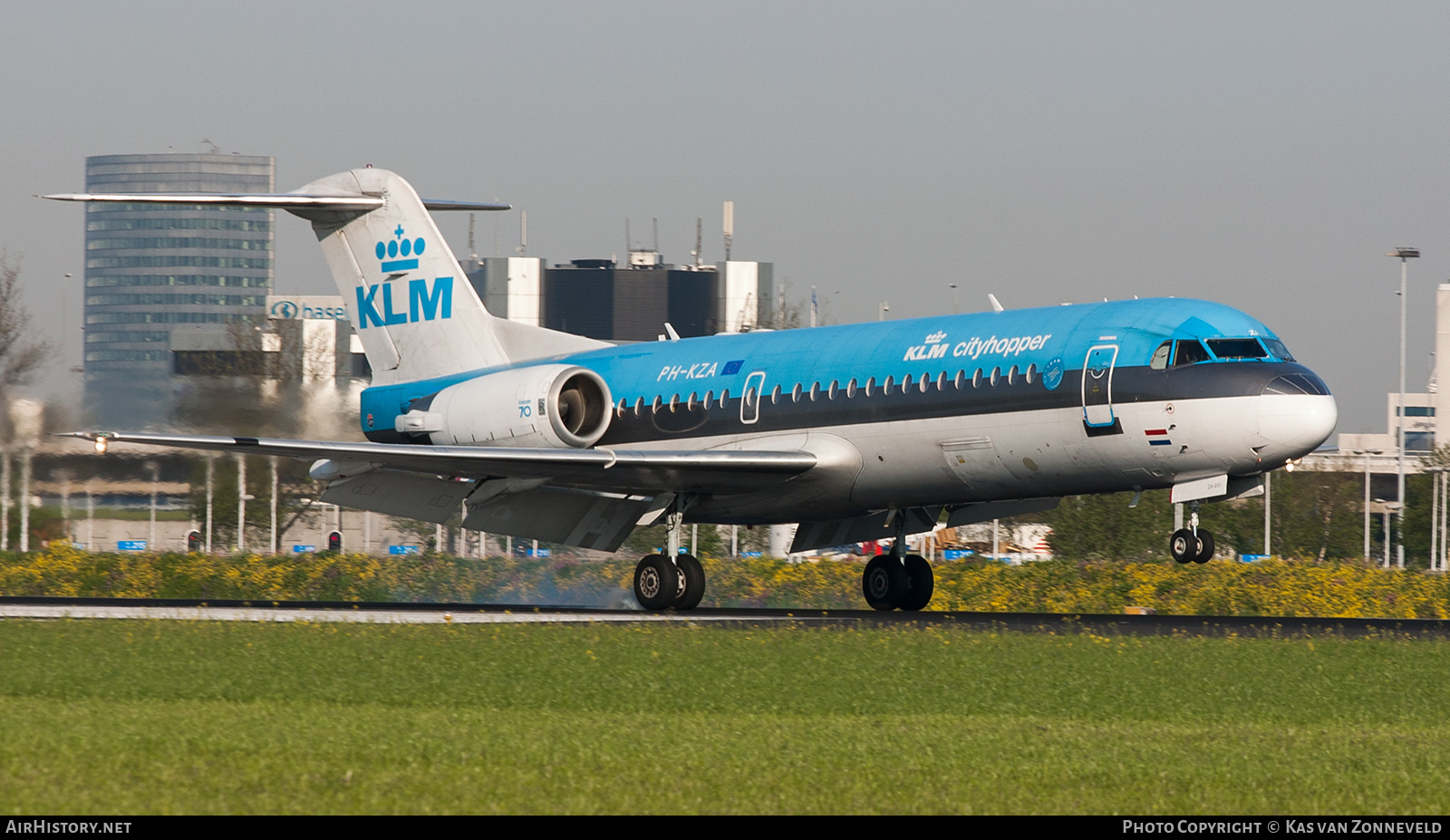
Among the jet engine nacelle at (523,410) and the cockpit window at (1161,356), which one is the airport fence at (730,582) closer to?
the jet engine nacelle at (523,410)

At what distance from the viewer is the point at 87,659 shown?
15492mm

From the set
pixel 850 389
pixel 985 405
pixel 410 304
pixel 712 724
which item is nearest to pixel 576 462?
pixel 850 389

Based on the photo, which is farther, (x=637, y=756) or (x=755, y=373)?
(x=755, y=373)

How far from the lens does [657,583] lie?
2555 centimetres

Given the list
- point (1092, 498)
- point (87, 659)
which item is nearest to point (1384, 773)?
point (87, 659)

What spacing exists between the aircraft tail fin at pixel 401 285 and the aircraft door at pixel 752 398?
188 inches

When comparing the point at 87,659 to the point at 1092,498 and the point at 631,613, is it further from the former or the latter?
the point at 1092,498

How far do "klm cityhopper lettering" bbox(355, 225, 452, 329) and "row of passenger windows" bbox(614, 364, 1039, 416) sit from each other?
14.5ft

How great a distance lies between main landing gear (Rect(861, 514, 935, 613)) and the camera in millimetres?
26828

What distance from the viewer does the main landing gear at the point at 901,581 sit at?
88.0ft

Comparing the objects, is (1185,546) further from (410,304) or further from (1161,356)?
(410,304)

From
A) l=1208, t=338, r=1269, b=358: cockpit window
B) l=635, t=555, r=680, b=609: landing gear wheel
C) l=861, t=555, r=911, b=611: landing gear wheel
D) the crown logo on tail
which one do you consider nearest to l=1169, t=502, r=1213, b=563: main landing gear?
l=1208, t=338, r=1269, b=358: cockpit window

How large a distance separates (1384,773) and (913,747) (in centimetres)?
280

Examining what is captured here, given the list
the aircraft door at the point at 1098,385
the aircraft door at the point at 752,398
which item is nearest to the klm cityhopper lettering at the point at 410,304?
the aircraft door at the point at 752,398
